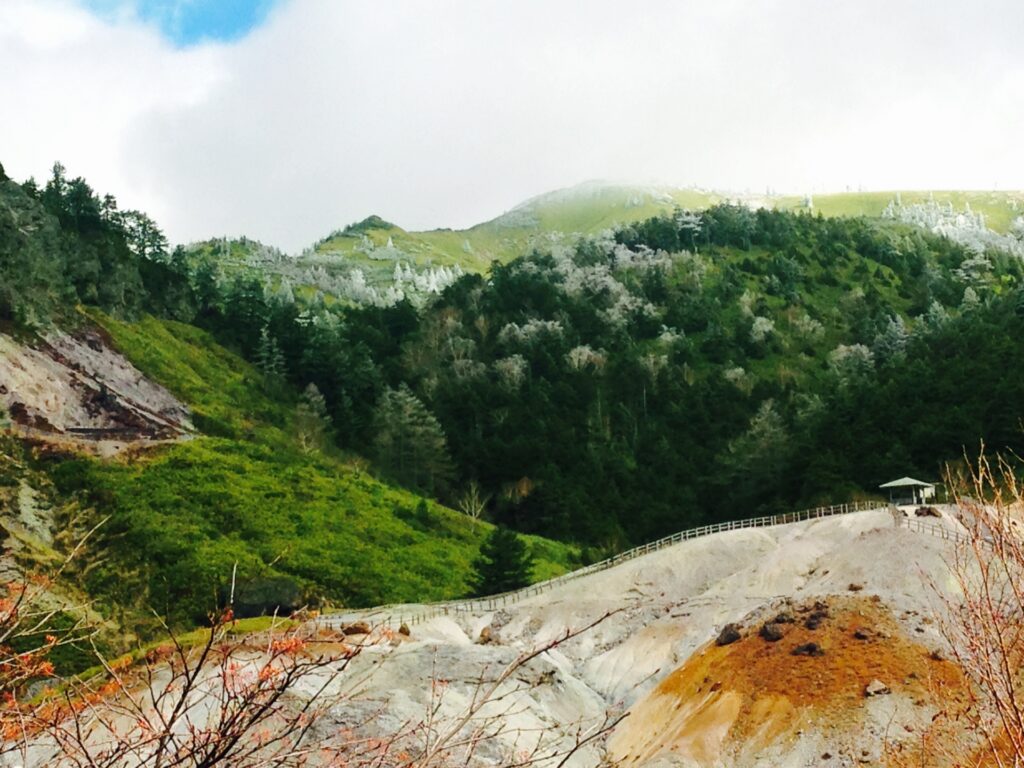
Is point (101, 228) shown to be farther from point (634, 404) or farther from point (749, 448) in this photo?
point (749, 448)

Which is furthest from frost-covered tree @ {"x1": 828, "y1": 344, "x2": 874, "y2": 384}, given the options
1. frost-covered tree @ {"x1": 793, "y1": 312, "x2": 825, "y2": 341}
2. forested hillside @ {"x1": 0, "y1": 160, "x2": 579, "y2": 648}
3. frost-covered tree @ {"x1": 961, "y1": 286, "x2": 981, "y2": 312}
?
forested hillside @ {"x1": 0, "y1": 160, "x2": 579, "y2": 648}

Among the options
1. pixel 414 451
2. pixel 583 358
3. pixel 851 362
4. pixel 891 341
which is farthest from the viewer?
pixel 583 358

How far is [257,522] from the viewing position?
56375 millimetres

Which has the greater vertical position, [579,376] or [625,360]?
[625,360]

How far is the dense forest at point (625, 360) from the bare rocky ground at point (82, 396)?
3587mm

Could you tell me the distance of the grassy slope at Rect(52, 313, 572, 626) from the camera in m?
50.8

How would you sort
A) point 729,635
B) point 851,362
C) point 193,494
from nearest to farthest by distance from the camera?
point 729,635
point 193,494
point 851,362

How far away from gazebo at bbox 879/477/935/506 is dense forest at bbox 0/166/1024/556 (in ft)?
22.8

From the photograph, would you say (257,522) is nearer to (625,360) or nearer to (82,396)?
(82,396)

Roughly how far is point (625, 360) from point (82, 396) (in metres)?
61.2

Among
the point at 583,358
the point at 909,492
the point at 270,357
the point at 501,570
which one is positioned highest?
the point at 270,357

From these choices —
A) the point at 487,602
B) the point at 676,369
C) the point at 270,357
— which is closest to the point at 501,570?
the point at 487,602

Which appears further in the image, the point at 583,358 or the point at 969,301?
the point at 969,301

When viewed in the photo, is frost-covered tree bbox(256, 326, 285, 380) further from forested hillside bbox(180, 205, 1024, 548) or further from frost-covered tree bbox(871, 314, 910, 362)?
frost-covered tree bbox(871, 314, 910, 362)
